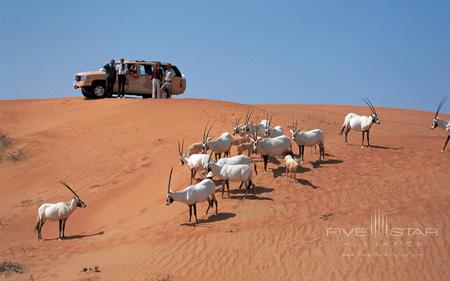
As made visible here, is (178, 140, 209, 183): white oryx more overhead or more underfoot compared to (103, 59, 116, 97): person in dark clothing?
more underfoot

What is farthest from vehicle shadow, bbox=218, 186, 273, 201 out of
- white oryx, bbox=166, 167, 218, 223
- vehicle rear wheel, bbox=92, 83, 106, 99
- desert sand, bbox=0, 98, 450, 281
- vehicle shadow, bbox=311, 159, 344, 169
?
vehicle rear wheel, bbox=92, 83, 106, 99

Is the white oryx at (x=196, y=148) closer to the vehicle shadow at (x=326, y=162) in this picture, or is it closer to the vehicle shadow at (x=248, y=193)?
the vehicle shadow at (x=248, y=193)

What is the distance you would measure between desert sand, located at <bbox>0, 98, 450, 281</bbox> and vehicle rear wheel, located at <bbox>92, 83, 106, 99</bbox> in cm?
473

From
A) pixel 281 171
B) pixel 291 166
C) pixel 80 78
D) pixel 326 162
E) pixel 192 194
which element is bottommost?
pixel 192 194

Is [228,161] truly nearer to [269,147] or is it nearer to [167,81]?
[269,147]

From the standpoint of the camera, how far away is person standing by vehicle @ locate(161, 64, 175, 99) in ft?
94.9

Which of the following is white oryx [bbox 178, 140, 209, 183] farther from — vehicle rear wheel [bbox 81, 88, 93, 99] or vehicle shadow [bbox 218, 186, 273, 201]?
vehicle rear wheel [bbox 81, 88, 93, 99]

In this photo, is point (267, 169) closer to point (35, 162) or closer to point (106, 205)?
point (106, 205)

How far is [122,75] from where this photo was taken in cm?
2912

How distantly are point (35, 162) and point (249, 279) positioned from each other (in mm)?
13283

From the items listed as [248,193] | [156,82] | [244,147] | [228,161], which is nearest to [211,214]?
[248,193]

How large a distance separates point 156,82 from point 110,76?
253 cm

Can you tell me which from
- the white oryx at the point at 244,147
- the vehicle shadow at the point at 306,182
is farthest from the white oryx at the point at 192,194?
the white oryx at the point at 244,147

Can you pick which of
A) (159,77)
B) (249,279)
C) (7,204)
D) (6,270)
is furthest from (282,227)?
(159,77)
